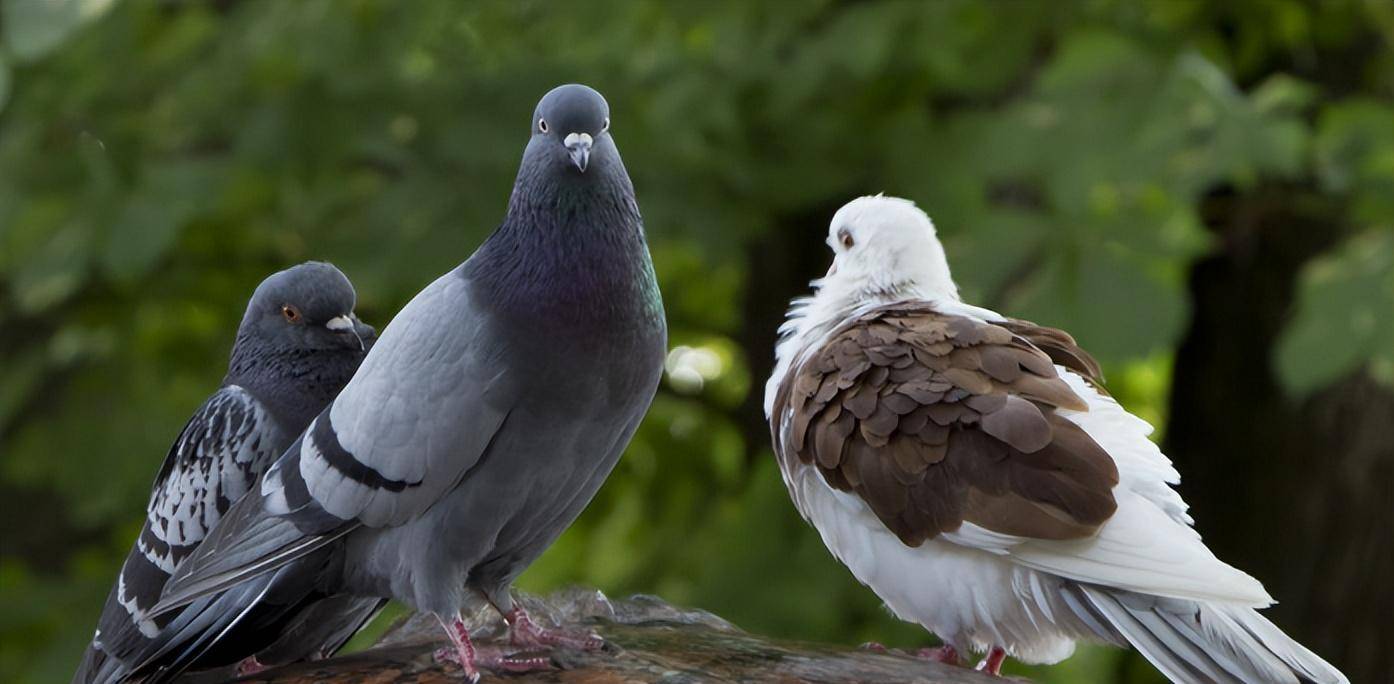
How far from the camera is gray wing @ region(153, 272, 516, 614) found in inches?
129

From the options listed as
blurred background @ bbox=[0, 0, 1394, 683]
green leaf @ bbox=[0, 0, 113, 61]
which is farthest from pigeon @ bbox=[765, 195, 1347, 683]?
green leaf @ bbox=[0, 0, 113, 61]

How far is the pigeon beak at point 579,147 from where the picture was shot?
328 centimetres

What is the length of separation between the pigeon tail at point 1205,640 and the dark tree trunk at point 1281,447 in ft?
11.2

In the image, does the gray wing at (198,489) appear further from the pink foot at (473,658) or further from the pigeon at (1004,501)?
the pigeon at (1004,501)

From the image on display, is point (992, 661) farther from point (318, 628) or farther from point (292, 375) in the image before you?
point (292, 375)

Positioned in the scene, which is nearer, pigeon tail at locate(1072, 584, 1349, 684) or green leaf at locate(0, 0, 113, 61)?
pigeon tail at locate(1072, 584, 1349, 684)

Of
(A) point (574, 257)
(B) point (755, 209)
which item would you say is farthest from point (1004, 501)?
(B) point (755, 209)

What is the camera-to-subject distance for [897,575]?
360 centimetres

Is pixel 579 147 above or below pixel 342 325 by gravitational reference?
above

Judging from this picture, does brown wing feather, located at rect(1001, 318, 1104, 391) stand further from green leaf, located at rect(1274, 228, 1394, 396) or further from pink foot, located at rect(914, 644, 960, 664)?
green leaf, located at rect(1274, 228, 1394, 396)

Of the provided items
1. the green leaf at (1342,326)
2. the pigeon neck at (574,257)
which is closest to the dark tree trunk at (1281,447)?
the green leaf at (1342,326)

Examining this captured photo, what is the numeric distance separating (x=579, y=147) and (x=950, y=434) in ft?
3.26

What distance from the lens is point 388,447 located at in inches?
129

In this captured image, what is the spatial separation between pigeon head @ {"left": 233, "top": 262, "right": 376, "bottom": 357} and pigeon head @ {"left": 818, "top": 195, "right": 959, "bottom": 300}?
122 cm
